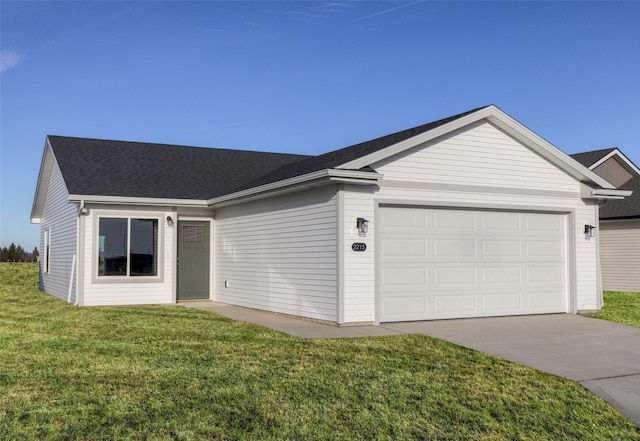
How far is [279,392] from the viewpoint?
20.5 feet

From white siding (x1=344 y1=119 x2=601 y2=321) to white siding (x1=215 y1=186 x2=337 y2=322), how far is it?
0.51 m

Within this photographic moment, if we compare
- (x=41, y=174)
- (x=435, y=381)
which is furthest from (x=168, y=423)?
(x=41, y=174)

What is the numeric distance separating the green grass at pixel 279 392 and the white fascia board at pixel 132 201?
548 centimetres

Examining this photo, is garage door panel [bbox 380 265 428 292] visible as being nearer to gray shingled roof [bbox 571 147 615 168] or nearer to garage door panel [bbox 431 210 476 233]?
garage door panel [bbox 431 210 476 233]

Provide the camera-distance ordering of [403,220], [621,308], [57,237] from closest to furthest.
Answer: [403,220]
[621,308]
[57,237]

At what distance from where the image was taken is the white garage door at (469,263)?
1157cm

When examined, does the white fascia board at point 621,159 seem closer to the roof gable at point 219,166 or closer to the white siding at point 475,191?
the roof gable at point 219,166

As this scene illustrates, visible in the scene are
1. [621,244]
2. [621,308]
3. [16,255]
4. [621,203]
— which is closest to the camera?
[621,308]

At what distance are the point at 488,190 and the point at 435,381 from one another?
6.69 metres

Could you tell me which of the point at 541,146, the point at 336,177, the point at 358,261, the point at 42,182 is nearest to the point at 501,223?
the point at 541,146

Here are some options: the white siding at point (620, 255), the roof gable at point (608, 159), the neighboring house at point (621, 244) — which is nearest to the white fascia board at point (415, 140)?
the neighboring house at point (621, 244)

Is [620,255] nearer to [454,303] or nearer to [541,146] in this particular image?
[541,146]

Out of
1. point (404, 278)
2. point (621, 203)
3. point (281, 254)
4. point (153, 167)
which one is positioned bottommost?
point (404, 278)

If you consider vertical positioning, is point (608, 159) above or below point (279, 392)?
above
